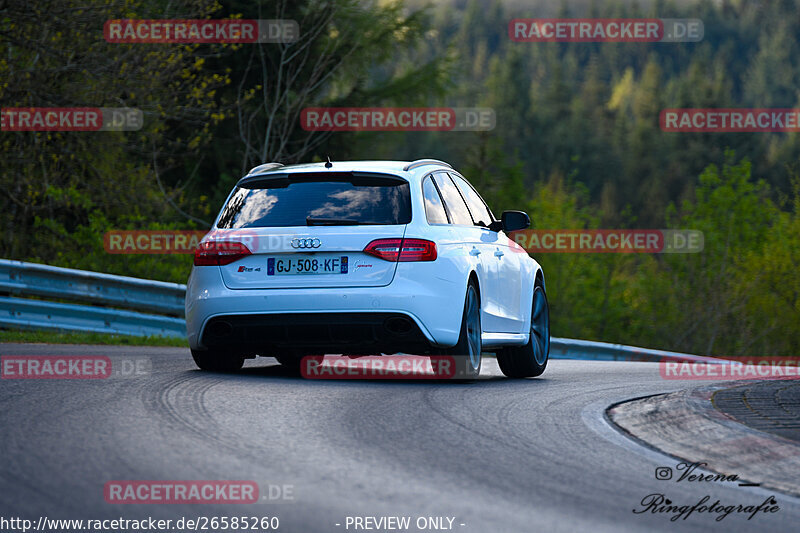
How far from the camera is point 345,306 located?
8.75 m

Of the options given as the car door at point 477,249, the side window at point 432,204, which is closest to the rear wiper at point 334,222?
the side window at point 432,204

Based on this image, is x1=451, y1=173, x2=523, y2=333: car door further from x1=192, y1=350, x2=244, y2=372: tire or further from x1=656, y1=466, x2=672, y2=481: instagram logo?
x1=656, y1=466, x2=672, y2=481: instagram logo

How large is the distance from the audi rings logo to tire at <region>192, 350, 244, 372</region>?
1.39 m

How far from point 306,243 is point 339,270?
0.32 meters

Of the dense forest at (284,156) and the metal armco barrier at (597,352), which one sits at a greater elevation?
the dense forest at (284,156)

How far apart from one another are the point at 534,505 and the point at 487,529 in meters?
0.49

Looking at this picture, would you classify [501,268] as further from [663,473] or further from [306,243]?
[663,473]

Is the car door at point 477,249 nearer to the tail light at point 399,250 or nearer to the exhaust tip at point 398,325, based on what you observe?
the tail light at point 399,250

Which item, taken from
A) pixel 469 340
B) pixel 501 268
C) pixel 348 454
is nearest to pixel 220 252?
pixel 469 340

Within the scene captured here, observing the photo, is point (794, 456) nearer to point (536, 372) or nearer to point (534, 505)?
point (534, 505)

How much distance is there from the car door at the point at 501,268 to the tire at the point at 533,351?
0.37 m

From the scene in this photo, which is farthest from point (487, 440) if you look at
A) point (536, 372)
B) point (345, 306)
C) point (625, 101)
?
point (625, 101)

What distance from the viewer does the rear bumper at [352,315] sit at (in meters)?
8.74

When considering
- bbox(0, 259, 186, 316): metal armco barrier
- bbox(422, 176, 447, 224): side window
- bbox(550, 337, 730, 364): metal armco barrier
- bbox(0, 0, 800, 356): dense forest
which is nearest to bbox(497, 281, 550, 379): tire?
bbox(422, 176, 447, 224): side window
